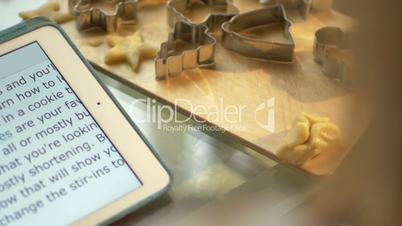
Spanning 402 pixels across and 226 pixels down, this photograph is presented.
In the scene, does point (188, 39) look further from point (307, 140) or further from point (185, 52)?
point (307, 140)

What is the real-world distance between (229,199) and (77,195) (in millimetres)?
111

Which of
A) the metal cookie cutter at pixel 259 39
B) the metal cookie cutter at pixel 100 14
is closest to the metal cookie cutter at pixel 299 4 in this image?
the metal cookie cutter at pixel 259 39

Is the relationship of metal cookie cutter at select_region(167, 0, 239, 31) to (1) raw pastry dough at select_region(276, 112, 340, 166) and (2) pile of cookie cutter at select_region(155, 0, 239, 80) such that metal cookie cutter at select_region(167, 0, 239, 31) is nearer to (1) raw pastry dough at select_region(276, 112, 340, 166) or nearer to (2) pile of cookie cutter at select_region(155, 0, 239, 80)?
(2) pile of cookie cutter at select_region(155, 0, 239, 80)

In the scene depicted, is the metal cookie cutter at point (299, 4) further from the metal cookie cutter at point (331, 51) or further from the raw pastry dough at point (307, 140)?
the raw pastry dough at point (307, 140)

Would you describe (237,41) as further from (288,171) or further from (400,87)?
(400,87)

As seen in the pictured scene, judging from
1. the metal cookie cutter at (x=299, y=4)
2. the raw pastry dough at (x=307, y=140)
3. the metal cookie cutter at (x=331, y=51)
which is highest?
the metal cookie cutter at (x=299, y=4)

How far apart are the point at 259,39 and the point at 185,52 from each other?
0.26ft

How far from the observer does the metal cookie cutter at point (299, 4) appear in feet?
2.02

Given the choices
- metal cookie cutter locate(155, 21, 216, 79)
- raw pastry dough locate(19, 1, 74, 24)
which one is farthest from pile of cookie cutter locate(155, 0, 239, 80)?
raw pastry dough locate(19, 1, 74, 24)

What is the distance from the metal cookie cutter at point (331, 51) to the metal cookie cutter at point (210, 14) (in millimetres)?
85

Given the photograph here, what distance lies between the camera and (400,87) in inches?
9.2

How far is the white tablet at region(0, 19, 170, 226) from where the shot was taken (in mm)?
409

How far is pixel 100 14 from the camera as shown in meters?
0.58

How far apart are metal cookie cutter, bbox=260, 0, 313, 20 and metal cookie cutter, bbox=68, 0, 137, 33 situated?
13cm
